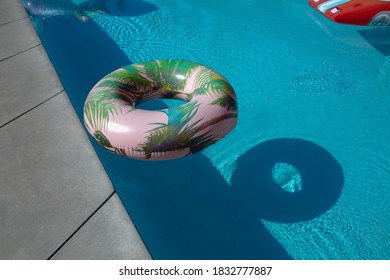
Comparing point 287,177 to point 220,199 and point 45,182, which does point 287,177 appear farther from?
point 45,182

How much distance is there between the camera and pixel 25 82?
4.42 m

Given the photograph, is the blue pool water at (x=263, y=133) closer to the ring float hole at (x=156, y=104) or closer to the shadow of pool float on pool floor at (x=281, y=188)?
the shadow of pool float on pool floor at (x=281, y=188)

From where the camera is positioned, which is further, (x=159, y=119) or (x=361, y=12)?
(x=361, y=12)

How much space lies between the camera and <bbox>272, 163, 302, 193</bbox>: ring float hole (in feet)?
11.7

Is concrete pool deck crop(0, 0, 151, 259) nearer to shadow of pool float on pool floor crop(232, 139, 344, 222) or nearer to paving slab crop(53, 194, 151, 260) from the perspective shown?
paving slab crop(53, 194, 151, 260)

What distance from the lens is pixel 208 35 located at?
630 centimetres

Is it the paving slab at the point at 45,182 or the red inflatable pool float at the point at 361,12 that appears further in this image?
the red inflatable pool float at the point at 361,12

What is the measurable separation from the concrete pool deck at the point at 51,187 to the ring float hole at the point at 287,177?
174 cm

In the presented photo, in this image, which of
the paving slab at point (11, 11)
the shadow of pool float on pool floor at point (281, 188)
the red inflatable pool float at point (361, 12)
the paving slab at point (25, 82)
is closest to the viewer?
the shadow of pool float on pool floor at point (281, 188)

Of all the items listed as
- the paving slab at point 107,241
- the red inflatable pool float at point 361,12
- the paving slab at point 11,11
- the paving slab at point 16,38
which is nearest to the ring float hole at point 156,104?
the paving slab at point 107,241

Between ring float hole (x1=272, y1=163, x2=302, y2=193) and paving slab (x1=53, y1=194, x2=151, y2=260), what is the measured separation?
5.72 feet

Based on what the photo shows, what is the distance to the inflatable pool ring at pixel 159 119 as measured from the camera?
2.48 meters

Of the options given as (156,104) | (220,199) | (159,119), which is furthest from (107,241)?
(156,104)

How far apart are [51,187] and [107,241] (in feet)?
2.84
